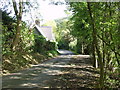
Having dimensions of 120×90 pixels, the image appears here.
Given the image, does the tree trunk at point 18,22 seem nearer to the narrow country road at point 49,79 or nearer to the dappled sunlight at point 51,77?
the dappled sunlight at point 51,77

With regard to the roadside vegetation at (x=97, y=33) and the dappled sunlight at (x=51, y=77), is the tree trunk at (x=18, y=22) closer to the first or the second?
the roadside vegetation at (x=97, y=33)

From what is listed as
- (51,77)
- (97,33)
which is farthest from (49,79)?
(97,33)

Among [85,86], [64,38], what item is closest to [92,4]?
[85,86]

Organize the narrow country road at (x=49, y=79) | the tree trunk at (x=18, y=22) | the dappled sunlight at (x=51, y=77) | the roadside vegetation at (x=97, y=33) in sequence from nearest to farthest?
the roadside vegetation at (x=97, y=33) < the narrow country road at (x=49, y=79) < the dappled sunlight at (x=51, y=77) < the tree trunk at (x=18, y=22)

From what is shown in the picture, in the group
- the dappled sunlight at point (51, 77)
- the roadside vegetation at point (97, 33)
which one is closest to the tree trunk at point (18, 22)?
the roadside vegetation at point (97, 33)

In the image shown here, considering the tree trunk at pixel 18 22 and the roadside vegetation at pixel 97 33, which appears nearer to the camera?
the roadside vegetation at pixel 97 33

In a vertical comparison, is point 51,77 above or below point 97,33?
below

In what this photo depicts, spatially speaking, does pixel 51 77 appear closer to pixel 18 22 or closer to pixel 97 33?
pixel 97 33

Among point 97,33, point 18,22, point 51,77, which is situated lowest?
point 51,77

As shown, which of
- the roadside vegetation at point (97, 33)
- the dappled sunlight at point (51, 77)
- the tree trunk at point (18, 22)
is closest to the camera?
the roadside vegetation at point (97, 33)

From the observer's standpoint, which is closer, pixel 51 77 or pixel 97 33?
pixel 97 33

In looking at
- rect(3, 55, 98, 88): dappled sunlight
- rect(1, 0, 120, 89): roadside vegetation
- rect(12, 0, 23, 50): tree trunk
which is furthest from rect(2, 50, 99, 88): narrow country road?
rect(12, 0, 23, 50): tree trunk

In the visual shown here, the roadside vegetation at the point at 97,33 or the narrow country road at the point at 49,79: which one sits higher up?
the roadside vegetation at the point at 97,33

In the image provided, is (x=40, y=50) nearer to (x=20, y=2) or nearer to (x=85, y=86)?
(x=20, y=2)
